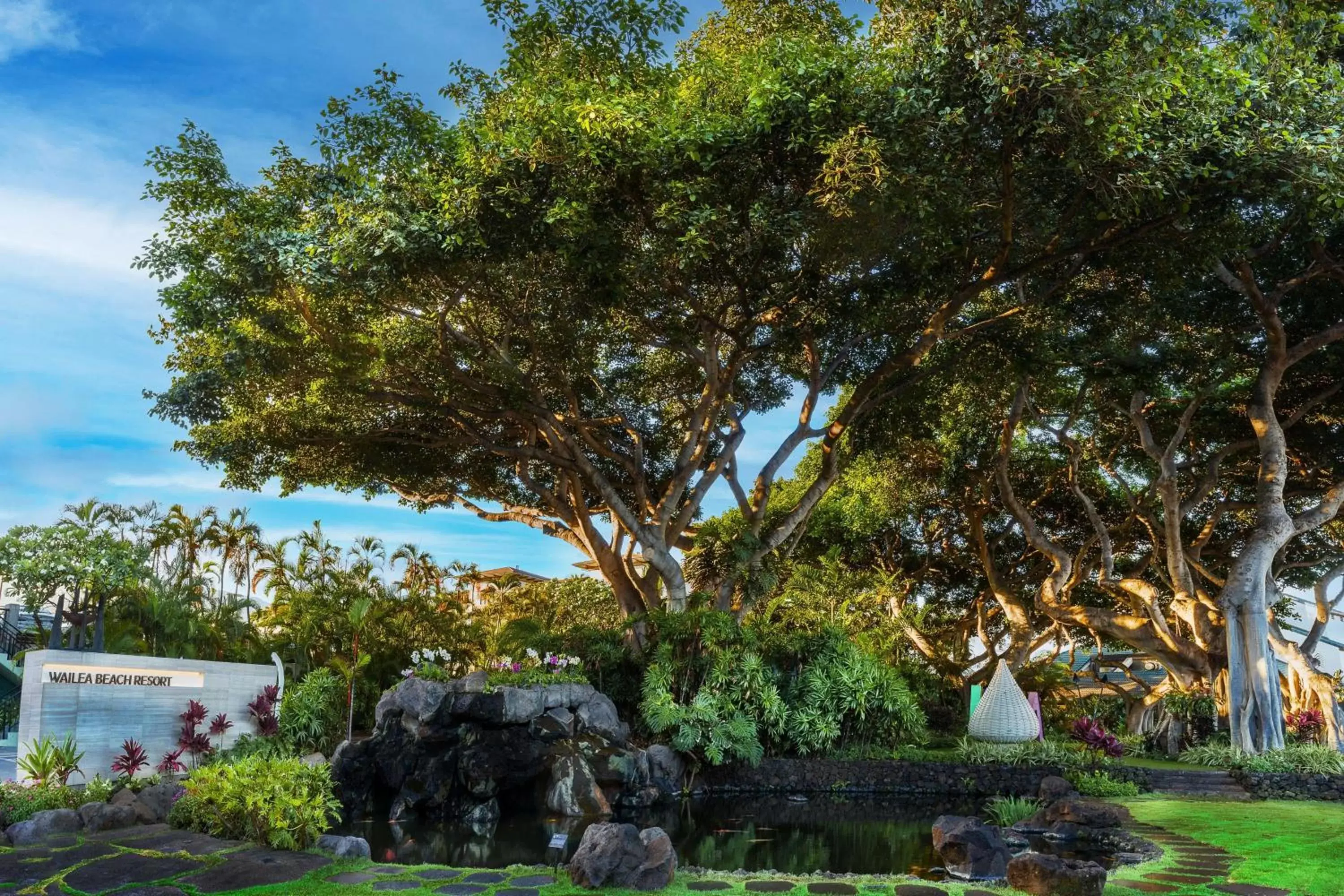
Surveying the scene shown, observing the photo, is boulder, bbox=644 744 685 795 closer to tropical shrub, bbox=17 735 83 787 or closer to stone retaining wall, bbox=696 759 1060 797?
stone retaining wall, bbox=696 759 1060 797

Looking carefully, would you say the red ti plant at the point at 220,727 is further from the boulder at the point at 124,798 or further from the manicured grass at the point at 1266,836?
the manicured grass at the point at 1266,836

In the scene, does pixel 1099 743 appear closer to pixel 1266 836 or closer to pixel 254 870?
pixel 1266 836

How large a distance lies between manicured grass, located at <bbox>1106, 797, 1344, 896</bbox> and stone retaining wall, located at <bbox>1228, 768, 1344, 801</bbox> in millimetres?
446

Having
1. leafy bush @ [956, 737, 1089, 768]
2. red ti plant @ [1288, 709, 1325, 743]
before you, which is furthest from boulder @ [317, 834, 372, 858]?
red ti plant @ [1288, 709, 1325, 743]

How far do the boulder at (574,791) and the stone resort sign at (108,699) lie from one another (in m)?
4.58

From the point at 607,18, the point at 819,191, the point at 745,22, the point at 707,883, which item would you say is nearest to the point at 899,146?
the point at 819,191

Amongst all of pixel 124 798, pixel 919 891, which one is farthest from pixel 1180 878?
pixel 124 798

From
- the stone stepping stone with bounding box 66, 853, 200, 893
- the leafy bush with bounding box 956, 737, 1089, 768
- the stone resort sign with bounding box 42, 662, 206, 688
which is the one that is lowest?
the leafy bush with bounding box 956, 737, 1089, 768

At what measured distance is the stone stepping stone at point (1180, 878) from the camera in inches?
326

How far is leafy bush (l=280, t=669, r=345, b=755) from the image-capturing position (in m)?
16.8

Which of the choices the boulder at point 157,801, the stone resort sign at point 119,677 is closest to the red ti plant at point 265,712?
the stone resort sign at point 119,677

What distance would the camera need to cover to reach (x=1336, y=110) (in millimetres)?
12273

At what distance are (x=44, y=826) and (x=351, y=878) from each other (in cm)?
347

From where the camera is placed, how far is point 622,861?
7418 mm
